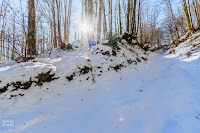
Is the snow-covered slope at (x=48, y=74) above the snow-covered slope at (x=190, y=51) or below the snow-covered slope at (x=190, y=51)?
below

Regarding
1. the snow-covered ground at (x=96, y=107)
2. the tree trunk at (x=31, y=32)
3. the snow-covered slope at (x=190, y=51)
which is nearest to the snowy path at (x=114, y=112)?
the snow-covered ground at (x=96, y=107)

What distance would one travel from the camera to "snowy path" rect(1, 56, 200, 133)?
147cm

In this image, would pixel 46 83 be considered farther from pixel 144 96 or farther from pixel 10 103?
pixel 144 96

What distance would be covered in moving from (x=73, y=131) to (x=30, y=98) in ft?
4.94

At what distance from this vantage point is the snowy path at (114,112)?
1467mm

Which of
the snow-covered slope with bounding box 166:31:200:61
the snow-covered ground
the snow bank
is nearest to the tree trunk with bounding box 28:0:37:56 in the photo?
the snow bank

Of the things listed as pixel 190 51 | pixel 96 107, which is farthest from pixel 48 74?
pixel 190 51

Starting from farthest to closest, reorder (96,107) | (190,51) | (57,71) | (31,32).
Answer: (190,51) < (31,32) < (57,71) < (96,107)

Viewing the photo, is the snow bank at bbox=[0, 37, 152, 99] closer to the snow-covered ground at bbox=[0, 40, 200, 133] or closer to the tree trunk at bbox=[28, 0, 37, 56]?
the snow-covered ground at bbox=[0, 40, 200, 133]

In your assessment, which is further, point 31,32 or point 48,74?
point 31,32

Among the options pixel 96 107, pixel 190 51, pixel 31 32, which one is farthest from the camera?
pixel 190 51

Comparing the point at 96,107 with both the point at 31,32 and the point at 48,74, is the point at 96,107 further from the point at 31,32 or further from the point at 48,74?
the point at 31,32

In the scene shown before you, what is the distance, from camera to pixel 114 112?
184cm

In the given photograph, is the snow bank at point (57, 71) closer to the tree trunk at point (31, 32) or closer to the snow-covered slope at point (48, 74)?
the snow-covered slope at point (48, 74)
